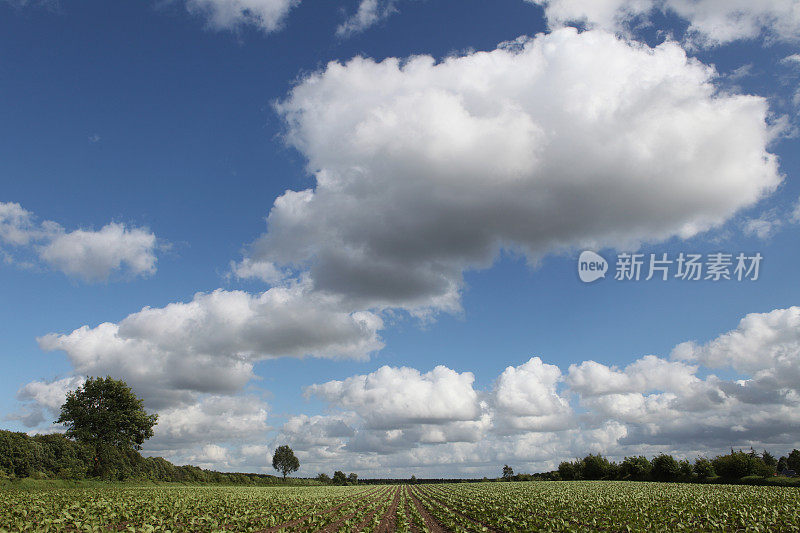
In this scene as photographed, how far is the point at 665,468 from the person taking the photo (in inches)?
4117

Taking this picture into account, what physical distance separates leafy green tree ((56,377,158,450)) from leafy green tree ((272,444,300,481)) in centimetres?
11951

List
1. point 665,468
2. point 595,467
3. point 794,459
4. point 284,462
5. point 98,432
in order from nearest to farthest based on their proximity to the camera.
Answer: point 98,432 < point 665,468 < point 794,459 < point 595,467 < point 284,462

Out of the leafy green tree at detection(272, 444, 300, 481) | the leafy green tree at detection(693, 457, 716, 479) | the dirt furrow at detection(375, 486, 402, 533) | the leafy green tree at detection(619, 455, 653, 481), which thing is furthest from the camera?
the leafy green tree at detection(272, 444, 300, 481)

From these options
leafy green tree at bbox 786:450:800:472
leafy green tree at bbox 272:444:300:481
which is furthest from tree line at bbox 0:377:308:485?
leafy green tree at bbox 786:450:800:472

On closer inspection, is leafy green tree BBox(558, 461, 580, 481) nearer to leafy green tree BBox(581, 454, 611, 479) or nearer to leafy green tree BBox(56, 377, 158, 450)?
leafy green tree BBox(581, 454, 611, 479)

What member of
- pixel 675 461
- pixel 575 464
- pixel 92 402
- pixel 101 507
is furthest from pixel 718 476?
pixel 92 402

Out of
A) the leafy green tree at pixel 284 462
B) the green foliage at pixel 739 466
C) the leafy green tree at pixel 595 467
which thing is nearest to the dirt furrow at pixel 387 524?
the green foliage at pixel 739 466

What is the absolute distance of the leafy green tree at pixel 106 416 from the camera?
78.2m

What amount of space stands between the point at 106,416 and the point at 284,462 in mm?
126680

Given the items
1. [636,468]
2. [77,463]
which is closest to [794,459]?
[636,468]

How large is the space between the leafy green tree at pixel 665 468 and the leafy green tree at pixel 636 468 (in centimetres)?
392

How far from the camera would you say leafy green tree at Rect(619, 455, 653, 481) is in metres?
113

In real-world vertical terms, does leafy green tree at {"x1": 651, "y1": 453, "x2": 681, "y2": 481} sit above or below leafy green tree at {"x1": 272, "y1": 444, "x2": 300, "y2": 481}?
above

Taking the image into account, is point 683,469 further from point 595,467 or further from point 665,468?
point 595,467
